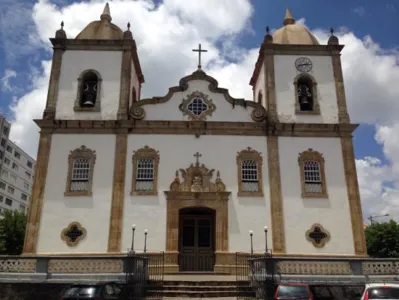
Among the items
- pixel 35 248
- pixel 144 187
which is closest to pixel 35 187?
pixel 35 248

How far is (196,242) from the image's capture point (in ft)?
61.0

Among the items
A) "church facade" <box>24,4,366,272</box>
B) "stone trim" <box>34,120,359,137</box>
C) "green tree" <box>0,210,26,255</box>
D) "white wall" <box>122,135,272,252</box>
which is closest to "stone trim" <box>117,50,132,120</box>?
"church facade" <box>24,4,366,272</box>

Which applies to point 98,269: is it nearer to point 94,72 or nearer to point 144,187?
point 144,187

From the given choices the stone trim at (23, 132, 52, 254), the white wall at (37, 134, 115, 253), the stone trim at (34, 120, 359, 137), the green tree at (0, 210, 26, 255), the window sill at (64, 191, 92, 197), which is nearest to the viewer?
the stone trim at (23, 132, 52, 254)

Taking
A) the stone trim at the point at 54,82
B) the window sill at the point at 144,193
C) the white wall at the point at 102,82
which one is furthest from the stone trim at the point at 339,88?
the stone trim at the point at 54,82

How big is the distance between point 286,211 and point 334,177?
9.28 feet

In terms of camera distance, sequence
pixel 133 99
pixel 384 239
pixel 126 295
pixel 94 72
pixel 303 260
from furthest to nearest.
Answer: pixel 384 239
pixel 133 99
pixel 94 72
pixel 303 260
pixel 126 295

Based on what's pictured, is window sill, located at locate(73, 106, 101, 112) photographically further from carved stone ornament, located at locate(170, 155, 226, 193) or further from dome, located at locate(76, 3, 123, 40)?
carved stone ornament, located at locate(170, 155, 226, 193)

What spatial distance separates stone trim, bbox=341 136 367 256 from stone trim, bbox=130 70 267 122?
4149mm

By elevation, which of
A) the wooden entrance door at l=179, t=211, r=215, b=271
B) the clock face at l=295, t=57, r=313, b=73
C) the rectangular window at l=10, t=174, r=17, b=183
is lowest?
the wooden entrance door at l=179, t=211, r=215, b=271

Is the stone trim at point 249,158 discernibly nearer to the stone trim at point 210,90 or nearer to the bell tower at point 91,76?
the stone trim at point 210,90

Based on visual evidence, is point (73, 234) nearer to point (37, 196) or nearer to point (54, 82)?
point (37, 196)

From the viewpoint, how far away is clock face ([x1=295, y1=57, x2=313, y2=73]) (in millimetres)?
21141

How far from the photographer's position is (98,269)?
13.4 m
